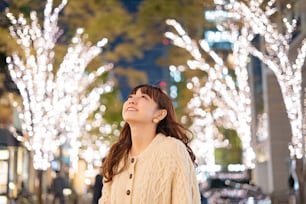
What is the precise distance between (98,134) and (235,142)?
22.6ft

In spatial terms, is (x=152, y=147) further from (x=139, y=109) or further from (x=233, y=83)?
(x=233, y=83)

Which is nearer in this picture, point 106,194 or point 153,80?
point 106,194

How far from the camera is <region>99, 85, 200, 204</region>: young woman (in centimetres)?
167

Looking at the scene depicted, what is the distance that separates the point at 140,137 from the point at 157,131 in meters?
0.07

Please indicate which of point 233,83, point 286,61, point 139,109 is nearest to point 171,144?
point 139,109

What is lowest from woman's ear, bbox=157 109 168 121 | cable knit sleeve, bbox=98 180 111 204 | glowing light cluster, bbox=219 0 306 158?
cable knit sleeve, bbox=98 180 111 204

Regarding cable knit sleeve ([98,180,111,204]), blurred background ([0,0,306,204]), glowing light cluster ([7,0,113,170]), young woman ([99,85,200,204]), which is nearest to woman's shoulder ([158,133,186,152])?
young woman ([99,85,200,204])

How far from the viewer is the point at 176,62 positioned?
14367 mm

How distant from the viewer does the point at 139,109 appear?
1.82 meters

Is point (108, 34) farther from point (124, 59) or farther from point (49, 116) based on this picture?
point (49, 116)

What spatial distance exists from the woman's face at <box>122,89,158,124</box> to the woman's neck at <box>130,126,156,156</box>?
3 centimetres

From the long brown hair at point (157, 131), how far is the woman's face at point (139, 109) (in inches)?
0.9

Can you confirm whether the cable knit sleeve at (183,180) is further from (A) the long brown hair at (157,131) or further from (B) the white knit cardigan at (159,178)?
(A) the long brown hair at (157,131)

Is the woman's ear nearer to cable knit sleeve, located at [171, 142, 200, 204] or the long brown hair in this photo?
the long brown hair
